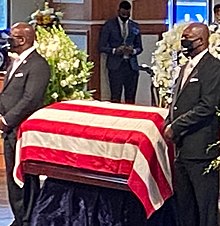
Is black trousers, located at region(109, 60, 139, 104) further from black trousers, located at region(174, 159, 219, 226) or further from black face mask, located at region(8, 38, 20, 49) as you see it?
black trousers, located at region(174, 159, 219, 226)

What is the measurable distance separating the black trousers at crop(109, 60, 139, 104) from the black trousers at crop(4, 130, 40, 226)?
196 inches

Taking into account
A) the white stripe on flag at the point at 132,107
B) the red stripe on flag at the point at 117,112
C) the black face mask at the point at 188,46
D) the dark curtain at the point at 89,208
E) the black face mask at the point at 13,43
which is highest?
the black face mask at the point at 188,46

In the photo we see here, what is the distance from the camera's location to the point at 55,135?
485cm

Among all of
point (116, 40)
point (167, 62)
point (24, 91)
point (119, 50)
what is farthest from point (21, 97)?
point (116, 40)

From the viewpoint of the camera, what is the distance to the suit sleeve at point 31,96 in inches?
201

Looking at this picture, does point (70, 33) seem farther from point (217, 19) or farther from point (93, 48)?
point (217, 19)

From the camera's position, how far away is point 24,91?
16.9 ft

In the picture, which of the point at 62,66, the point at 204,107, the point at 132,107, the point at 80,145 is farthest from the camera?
the point at 62,66

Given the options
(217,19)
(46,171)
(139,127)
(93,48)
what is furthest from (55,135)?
(93,48)

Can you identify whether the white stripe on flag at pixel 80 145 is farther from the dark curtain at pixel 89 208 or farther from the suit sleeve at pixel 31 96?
the dark curtain at pixel 89 208

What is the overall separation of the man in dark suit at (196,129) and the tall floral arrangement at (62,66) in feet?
4.82

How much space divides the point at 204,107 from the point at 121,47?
5588 millimetres

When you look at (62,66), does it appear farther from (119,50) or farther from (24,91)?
(119,50)

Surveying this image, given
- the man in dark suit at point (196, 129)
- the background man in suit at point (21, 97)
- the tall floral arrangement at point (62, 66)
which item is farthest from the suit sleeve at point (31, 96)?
the man in dark suit at point (196, 129)
